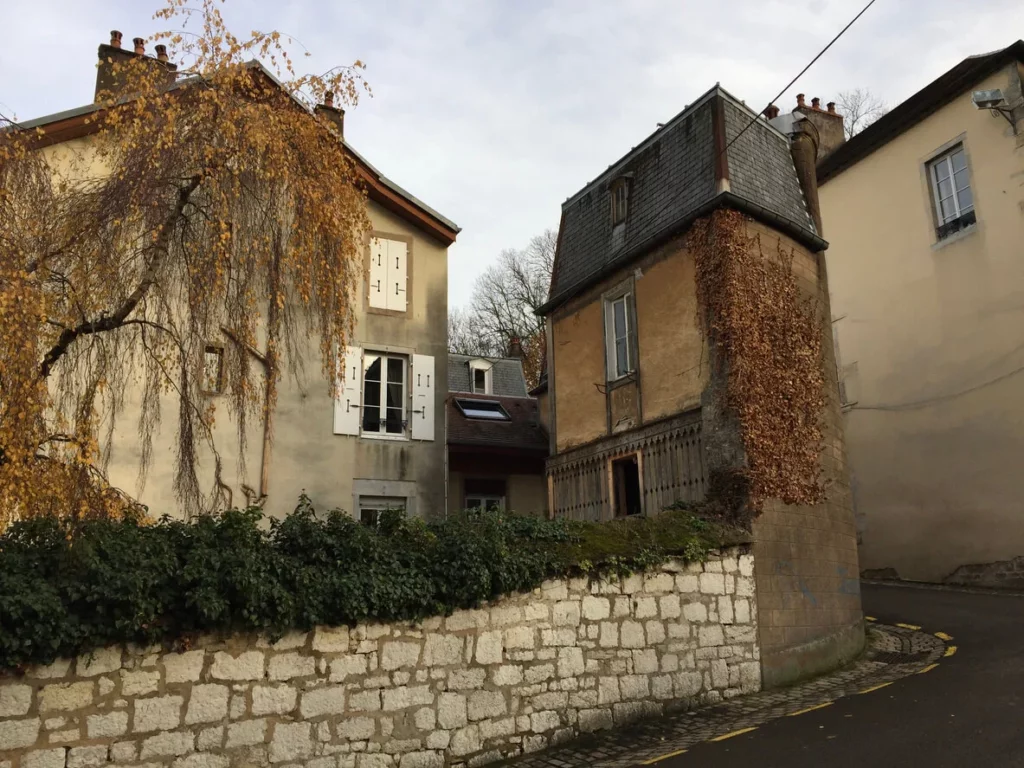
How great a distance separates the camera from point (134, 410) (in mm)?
10438

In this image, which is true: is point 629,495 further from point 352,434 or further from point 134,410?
point 134,410

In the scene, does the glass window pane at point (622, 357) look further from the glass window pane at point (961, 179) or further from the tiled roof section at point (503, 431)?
the glass window pane at point (961, 179)

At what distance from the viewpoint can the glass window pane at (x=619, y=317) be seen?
11512 mm

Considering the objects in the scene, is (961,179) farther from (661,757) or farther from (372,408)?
(661,757)

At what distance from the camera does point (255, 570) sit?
5.67 metres

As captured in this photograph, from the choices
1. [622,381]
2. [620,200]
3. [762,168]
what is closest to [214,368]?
[622,381]

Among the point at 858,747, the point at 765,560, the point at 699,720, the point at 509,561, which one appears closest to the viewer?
the point at 858,747

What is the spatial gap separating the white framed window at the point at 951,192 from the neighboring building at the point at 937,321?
2 centimetres

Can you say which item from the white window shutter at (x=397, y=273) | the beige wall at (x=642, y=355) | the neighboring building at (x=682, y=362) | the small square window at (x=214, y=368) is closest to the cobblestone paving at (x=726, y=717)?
the neighboring building at (x=682, y=362)

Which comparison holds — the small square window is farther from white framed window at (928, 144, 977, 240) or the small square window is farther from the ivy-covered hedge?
white framed window at (928, 144, 977, 240)

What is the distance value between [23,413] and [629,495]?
7833 mm

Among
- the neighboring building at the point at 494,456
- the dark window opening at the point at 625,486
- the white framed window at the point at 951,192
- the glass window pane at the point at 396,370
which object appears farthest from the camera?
the neighboring building at the point at 494,456

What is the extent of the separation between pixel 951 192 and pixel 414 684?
12702 mm

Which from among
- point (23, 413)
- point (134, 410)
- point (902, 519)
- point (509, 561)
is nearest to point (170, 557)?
point (23, 413)
